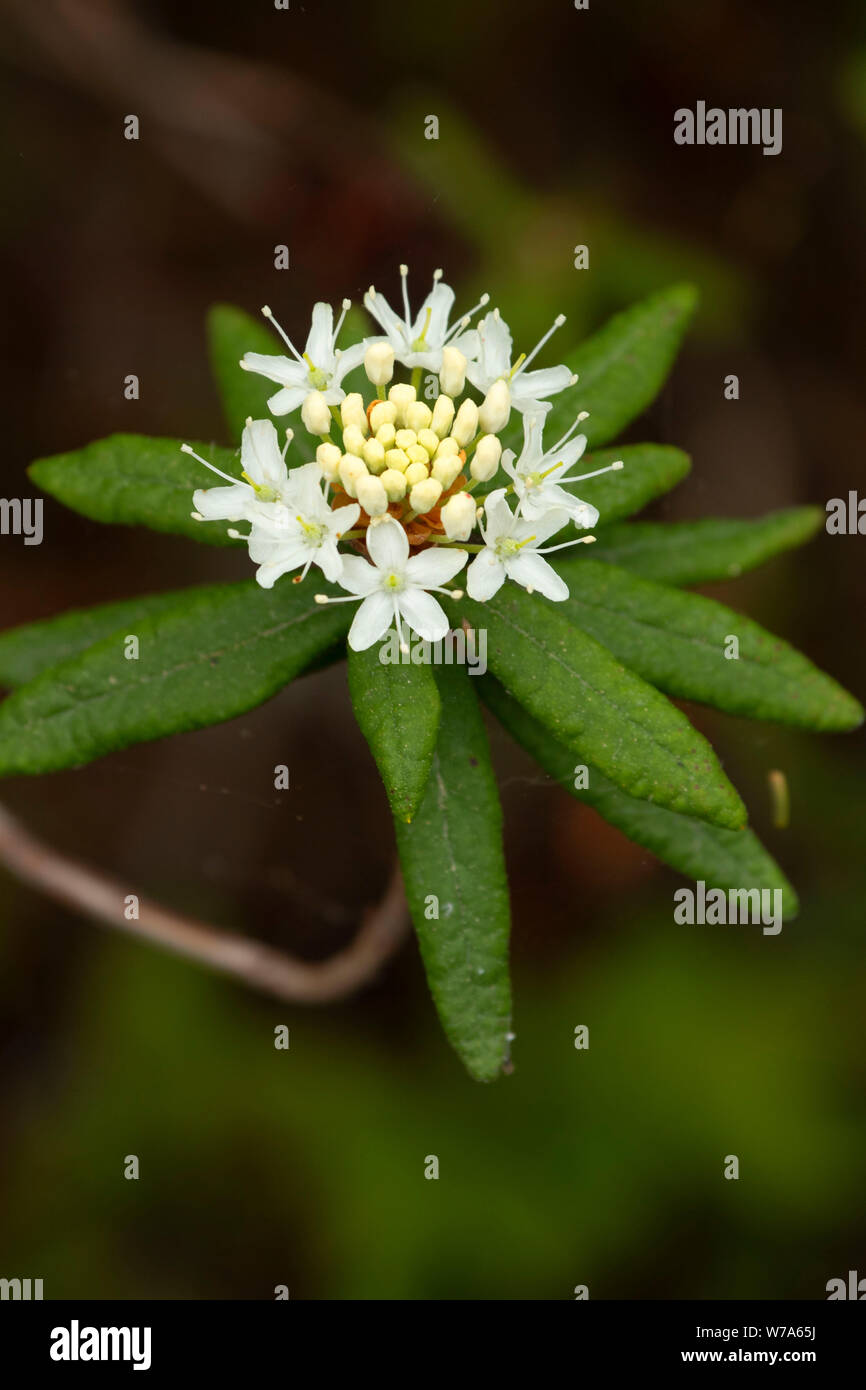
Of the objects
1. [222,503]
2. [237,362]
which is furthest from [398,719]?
[237,362]

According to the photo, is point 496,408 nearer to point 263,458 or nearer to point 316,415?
point 316,415

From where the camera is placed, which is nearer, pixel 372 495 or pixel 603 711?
pixel 372 495

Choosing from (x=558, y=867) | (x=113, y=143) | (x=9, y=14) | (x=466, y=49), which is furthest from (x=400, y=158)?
(x=558, y=867)

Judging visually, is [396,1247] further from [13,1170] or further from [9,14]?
[9,14]

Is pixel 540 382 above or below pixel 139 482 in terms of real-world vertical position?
above

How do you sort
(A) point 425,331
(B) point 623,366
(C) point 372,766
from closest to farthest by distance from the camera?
1. (A) point 425,331
2. (B) point 623,366
3. (C) point 372,766

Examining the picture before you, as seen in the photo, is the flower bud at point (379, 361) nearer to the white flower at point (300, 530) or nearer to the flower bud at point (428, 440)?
the flower bud at point (428, 440)

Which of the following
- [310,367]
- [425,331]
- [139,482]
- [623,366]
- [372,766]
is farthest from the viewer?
[372,766]
